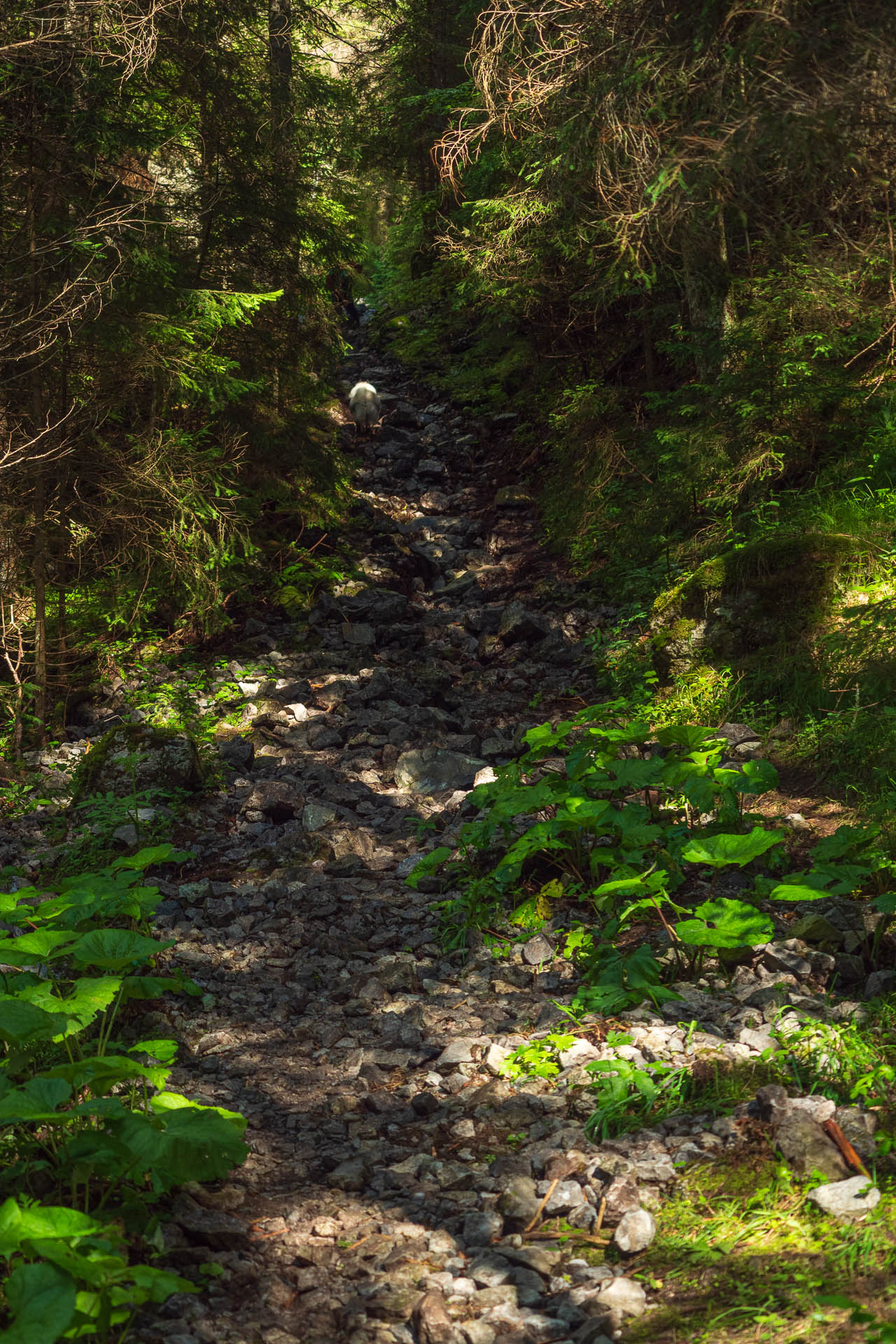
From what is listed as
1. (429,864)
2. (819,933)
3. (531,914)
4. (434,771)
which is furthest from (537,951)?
(434,771)

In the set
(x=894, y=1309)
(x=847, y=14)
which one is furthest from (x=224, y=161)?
(x=894, y=1309)

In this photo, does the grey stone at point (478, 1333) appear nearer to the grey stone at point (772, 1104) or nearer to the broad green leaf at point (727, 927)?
the grey stone at point (772, 1104)

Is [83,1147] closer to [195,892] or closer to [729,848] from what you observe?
[729,848]

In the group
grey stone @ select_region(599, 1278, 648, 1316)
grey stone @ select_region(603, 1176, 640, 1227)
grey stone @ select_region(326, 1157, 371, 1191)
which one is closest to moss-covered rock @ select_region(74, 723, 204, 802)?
grey stone @ select_region(326, 1157, 371, 1191)

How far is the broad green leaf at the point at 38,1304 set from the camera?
1773mm

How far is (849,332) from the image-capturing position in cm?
702

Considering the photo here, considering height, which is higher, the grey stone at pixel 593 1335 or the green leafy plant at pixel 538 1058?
the grey stone at pixel 593 1335

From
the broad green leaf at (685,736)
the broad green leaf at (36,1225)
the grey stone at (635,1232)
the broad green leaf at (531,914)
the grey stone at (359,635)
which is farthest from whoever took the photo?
the grey stone at (359,635)

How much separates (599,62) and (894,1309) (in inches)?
174

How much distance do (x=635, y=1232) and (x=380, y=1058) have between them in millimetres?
1449

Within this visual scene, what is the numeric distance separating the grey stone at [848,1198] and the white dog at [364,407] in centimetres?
1434

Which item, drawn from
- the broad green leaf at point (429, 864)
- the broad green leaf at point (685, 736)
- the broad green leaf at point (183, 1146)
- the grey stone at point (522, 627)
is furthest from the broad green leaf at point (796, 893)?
the grey stone at point (522, 627)

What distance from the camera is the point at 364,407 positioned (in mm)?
15461

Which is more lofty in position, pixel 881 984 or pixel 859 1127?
pixel 859 1127
